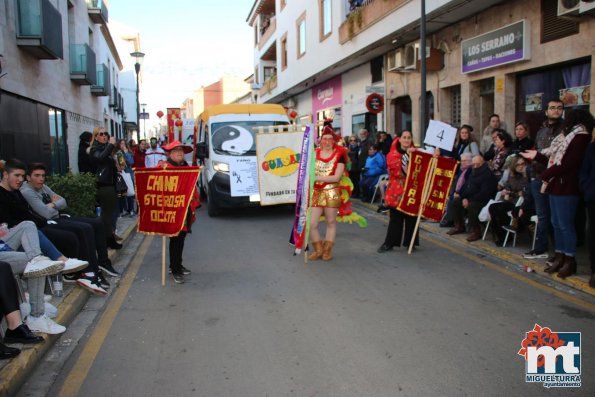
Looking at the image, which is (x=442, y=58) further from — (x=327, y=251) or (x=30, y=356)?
(x=30, y=356)

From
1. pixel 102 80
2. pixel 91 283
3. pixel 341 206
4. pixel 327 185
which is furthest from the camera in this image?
pixel 102 80

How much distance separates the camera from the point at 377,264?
7168 mm

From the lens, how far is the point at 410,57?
1557 cm

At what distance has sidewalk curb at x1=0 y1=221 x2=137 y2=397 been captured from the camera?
3472mm

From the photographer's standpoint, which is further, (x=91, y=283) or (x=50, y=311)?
(x=91, y=283)

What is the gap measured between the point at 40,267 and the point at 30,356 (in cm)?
88

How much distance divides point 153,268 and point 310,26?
1930cm

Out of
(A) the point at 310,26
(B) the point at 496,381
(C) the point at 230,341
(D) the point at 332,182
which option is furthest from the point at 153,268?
(A) the point at 310,26

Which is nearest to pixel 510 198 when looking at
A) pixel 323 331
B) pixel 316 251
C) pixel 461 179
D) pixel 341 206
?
pixel 461 179

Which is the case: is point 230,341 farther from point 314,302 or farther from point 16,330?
point 16,330

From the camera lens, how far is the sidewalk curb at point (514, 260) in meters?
5.85

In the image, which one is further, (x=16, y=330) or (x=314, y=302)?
(x=314, y=302)

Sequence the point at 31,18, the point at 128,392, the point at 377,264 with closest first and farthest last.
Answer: the point at 128,392 → the point at 377,264 → the point at 31,18

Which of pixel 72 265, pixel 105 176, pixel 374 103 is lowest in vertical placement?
pixel 72 265
